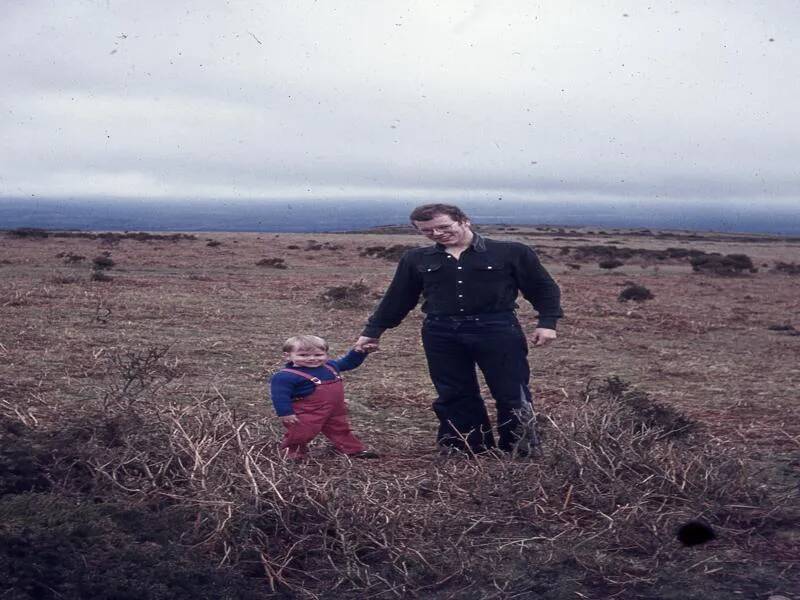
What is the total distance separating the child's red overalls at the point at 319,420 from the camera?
4.75m

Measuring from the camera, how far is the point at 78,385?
6.50m

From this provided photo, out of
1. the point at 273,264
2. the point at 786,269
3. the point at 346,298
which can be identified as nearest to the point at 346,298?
the point at 346,298

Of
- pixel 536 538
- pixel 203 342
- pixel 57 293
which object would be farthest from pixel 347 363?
pixel 57 293

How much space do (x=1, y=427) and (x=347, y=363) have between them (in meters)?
1.66

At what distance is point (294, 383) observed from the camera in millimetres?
4805

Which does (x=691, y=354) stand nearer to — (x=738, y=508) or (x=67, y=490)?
(x=738, y=508)

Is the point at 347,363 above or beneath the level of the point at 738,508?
above

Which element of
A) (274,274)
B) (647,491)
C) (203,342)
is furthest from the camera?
(274,274)

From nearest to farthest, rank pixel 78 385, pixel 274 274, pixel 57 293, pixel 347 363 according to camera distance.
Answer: pixel 347 363 → pixel 78 385 → pixel 57 293 → pixel 274 274

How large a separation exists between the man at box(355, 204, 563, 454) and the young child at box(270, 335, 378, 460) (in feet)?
0.71

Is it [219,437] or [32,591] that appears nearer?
[32,591]

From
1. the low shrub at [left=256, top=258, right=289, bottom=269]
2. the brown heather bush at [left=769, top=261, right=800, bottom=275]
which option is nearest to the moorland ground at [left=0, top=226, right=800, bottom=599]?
the low shrub at [left=256, top=258, right=289, bottom=269]

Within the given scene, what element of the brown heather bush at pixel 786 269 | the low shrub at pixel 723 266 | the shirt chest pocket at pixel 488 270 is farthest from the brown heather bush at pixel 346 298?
the brown heather bush at pixel 786 269

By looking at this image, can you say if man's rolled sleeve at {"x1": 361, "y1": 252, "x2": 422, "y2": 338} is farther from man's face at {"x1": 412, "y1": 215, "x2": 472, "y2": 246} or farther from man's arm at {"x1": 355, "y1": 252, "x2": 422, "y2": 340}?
man's face at {"x1": 412, "y1": 215, "x2": 472, "y2": 246}
